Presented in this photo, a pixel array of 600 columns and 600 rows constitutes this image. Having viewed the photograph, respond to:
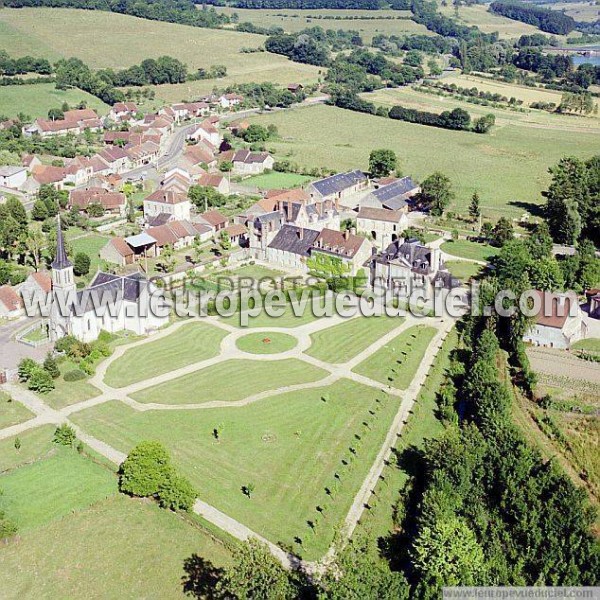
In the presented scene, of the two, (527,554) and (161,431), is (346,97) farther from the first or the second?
(527,554)

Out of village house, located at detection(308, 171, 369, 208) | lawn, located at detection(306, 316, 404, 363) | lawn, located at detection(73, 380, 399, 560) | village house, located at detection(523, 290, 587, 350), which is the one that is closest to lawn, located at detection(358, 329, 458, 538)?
lawn, located at detection(73, 380, 399, 560)

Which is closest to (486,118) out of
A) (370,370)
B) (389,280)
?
(389,280)

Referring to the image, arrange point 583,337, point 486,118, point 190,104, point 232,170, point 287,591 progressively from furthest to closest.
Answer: point 190,104 < point 486,118 < point 232,170 < point 583,337 < point 287,591

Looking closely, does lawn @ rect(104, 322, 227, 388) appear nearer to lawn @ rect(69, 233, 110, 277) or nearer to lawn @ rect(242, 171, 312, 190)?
lawn @ rect(69, 233, 110, 277)

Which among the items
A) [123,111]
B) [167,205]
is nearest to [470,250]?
[167,205]

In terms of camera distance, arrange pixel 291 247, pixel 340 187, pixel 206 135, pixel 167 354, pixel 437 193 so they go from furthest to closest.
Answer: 1. pixel 206 135
2. pixel 340 187
3. pixel 437 193
4. pixel 291 247
5. pixel 167 354

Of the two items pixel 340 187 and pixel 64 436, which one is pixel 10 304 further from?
pixel 340 187

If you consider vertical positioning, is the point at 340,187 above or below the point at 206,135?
below
